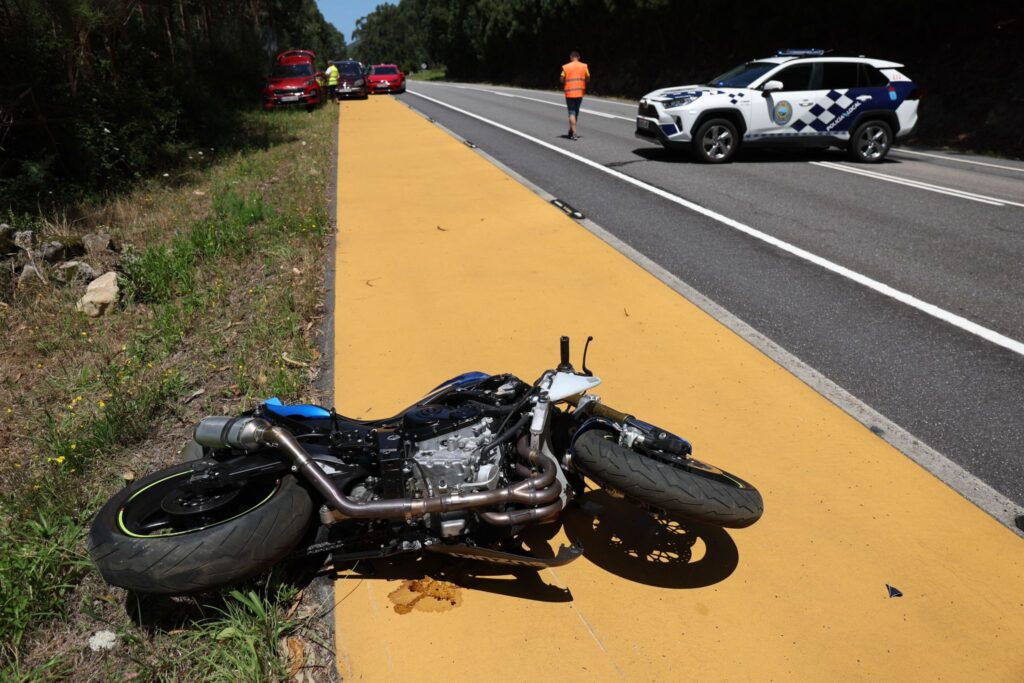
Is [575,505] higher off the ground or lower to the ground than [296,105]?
lower

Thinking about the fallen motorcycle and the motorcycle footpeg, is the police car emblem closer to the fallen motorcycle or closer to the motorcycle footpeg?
the fallen motorcycle

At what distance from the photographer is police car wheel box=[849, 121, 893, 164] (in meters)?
12.9

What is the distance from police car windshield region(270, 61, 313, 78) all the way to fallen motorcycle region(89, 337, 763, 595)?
2389cm

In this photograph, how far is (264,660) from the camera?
106 inches

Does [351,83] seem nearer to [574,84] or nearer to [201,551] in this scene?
[574,84]

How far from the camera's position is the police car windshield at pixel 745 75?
12523 mm

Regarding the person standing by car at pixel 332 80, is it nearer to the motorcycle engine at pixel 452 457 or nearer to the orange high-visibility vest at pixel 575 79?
the orange high-visibility vest at pixel 575 79

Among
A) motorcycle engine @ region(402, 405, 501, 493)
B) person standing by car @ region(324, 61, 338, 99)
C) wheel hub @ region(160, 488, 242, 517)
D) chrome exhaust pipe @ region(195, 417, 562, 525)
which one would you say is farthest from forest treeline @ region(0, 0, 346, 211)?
person standing by car @ region(324, 61, 338, 99)

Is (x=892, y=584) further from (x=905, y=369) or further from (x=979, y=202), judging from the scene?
(x=979, y=202)

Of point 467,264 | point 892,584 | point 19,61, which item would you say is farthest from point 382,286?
point 19,61

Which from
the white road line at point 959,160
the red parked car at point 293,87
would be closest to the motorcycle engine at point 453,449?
the white road line at point 959,160

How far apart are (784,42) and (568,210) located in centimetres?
1996

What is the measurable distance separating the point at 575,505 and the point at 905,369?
286cm

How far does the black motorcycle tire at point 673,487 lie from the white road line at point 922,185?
9.30m
